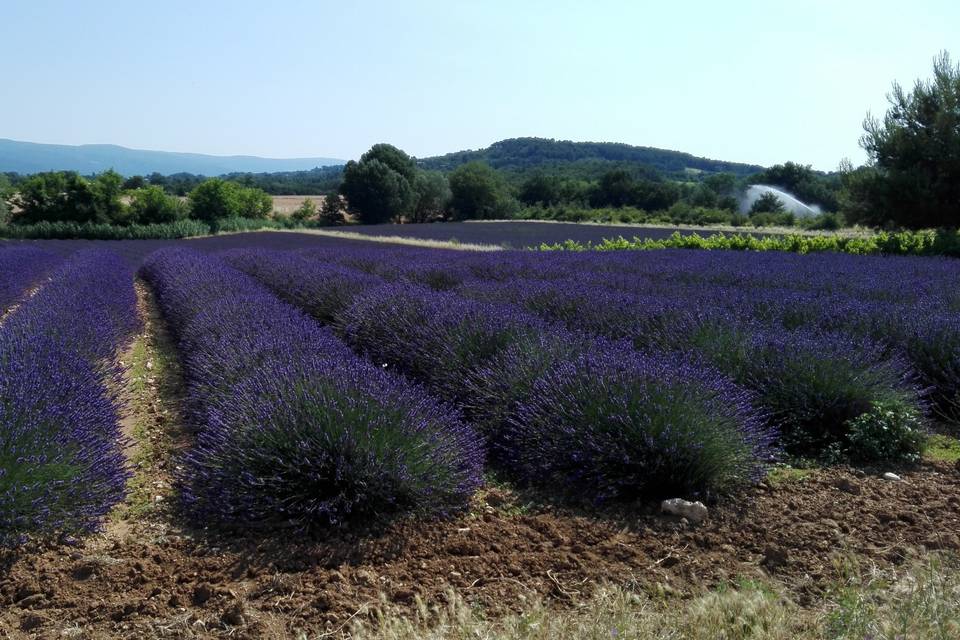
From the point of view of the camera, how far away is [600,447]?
331cm

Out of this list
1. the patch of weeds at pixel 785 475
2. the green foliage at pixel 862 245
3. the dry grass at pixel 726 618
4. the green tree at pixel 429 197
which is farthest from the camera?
the green tree at pixel 429 197

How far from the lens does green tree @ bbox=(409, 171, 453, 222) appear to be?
51938mm

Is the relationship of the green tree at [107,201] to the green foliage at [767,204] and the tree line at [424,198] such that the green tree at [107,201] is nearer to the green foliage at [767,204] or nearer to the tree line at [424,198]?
the tree line at [424,198]

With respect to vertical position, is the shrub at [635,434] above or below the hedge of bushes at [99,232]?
above

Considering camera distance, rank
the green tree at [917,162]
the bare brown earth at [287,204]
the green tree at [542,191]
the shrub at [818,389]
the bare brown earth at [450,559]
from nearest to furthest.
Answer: the bare brown earth at [450,559] < the shrub at [818,389] < the green tree at [917,162] < the bare brown earth at [287,204] < the green tree at [542,191]

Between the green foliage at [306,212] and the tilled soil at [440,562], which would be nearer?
the tilled soil at [440,562]

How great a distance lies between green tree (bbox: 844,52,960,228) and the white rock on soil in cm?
1572

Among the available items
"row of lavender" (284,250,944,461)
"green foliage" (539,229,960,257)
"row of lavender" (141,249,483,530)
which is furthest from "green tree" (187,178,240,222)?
"row of lavender" (141,249,483,530)

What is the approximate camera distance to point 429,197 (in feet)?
Answer: 171

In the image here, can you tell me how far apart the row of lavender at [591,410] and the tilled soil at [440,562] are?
20cm

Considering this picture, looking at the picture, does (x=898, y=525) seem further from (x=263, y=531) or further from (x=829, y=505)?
(x=263, y=531)

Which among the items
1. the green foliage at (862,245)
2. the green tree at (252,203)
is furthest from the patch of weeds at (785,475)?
the green tree at (252,203)

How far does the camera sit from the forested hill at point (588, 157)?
319ft

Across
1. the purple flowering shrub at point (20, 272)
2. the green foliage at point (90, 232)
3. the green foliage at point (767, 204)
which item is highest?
the green foliage at point (767, 204)
